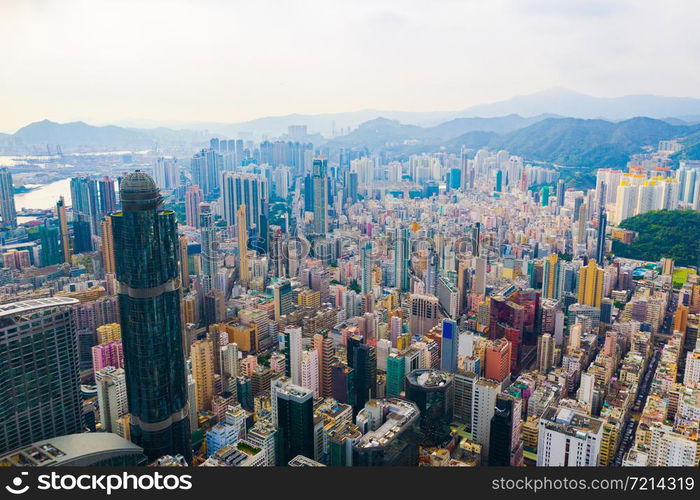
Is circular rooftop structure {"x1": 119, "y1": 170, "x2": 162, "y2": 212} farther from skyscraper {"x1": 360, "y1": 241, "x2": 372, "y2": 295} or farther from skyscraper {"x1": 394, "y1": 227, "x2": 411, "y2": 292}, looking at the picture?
skyscraper {"x1": 394, "y1": 227, "x2": 411, "y2": 292}

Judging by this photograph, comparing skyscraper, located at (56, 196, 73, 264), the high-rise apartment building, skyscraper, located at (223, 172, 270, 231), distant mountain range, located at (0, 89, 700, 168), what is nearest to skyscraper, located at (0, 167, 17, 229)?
skyscraper, located at (56, 196, 73, 264)

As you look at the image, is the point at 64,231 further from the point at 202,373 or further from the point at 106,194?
the point at 202,373

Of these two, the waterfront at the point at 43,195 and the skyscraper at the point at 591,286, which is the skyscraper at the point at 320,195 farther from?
the skyscraper at the point at 591,286

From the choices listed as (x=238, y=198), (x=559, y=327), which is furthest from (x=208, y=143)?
(x=559, y=327)

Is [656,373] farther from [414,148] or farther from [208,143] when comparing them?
[414,148]

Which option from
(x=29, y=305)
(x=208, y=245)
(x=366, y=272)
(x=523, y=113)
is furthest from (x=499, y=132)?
(x=29, y=305)
